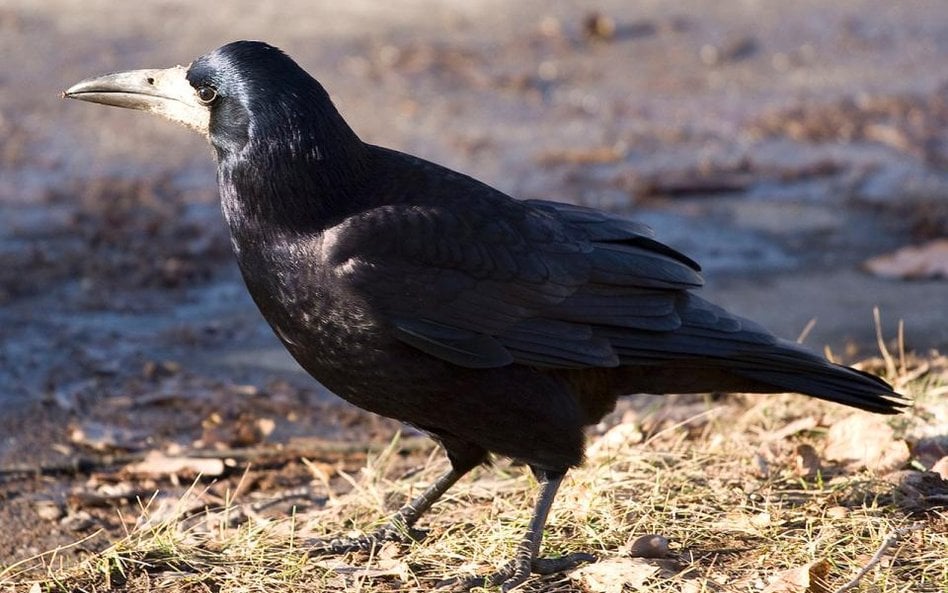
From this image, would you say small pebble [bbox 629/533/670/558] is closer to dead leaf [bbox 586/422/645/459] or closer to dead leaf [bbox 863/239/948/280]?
dead leaf [bbox 586/422/645/459]

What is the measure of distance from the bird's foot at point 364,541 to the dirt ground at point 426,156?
2.74ft

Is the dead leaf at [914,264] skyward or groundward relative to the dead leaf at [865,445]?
skyward

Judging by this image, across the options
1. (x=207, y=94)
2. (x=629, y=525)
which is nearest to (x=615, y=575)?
(x=629, y=525)

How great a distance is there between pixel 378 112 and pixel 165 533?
5.60 metres

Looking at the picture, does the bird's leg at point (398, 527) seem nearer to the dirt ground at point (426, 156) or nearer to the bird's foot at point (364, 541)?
the bird's foot at point (364, 541)

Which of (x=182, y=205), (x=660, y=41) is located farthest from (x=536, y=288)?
(x=660, y=41)

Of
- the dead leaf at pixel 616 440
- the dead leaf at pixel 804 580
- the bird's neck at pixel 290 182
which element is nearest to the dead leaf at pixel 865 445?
the dead leaf at pixel 616 440

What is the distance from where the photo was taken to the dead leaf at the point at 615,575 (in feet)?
13.1

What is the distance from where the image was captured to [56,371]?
6.22 metres

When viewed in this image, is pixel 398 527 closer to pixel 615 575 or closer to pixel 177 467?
pixel 615 575

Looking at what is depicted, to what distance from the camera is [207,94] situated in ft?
14.3

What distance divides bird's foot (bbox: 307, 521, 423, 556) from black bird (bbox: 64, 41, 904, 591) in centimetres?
2

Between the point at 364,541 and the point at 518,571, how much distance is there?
597mm

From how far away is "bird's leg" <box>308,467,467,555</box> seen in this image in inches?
176
